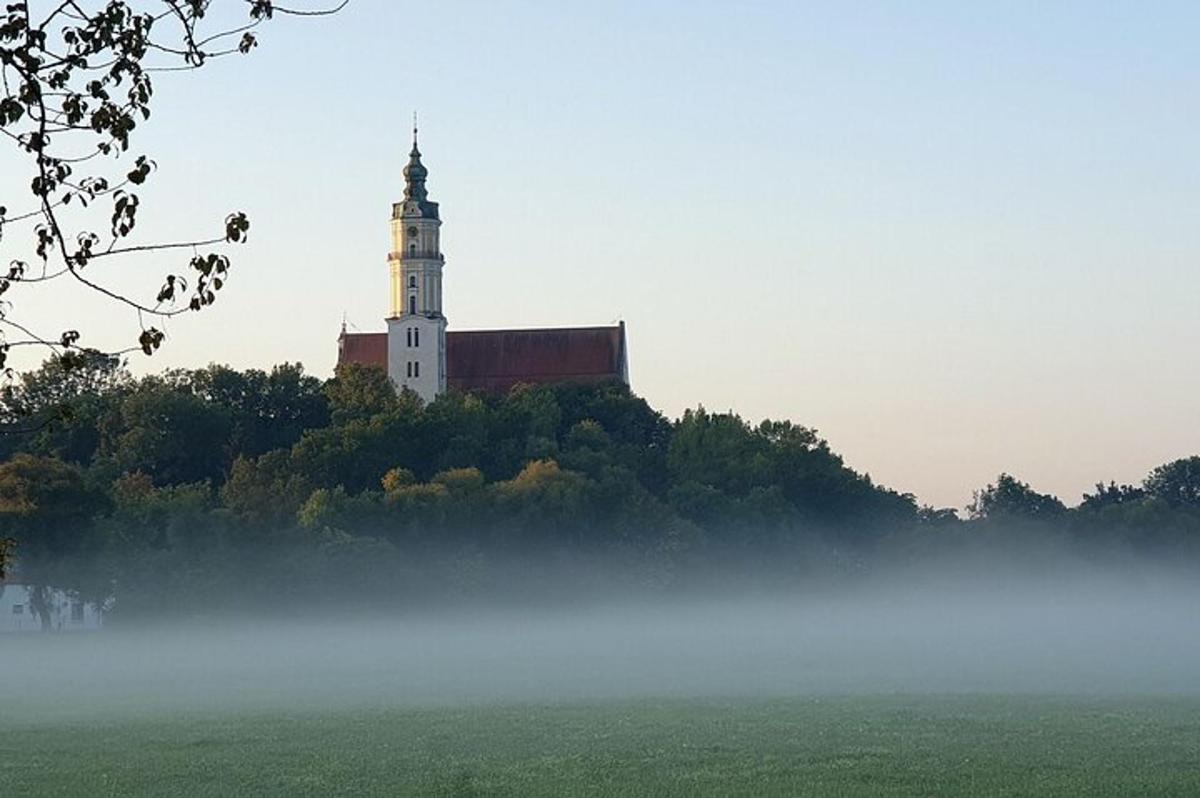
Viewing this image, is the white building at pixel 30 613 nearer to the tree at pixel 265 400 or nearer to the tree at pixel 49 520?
the tree at pixel 49 520

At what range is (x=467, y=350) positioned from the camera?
7731 inches

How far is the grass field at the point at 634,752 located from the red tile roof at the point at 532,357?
144m

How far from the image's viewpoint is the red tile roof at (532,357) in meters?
194

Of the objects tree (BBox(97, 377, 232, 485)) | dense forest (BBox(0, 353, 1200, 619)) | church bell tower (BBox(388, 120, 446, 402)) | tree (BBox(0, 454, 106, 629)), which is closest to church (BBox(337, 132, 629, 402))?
church bell tower (BBox(388, 120, 446, 402))

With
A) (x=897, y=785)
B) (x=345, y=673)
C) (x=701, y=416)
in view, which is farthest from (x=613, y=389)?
(x=897, y=785)

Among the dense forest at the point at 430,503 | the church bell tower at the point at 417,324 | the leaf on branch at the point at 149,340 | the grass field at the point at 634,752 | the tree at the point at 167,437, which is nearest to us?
the leaf on branch at the point at 149,340

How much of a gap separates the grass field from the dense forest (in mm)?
48978

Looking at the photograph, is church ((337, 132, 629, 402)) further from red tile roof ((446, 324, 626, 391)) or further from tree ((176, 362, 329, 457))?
tree ((176, 362, 329, 457))

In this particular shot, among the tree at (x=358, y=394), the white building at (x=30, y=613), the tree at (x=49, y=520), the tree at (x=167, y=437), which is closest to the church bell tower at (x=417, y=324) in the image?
the tree at (x=358, y=394)

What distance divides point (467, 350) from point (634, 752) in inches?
6366

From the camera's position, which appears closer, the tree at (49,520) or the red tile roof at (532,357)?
the tree at (49,520)

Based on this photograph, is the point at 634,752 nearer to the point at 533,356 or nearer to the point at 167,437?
the point at 167,437

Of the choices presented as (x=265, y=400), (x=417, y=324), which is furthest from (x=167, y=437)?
(x=417, y=324)

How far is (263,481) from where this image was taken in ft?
406
